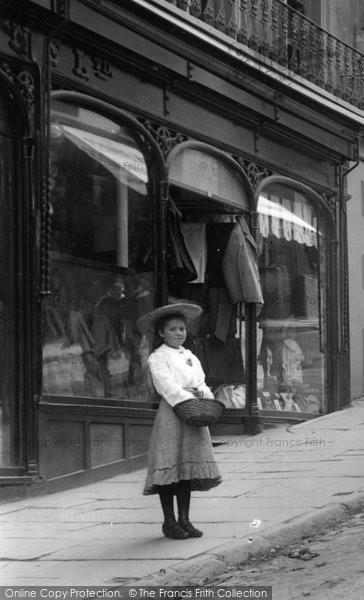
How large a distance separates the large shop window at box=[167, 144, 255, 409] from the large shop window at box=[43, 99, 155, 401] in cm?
131

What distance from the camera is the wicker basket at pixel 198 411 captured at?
7715 mm

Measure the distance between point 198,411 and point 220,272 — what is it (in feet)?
19.9

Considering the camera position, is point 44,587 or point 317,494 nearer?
point 44,587

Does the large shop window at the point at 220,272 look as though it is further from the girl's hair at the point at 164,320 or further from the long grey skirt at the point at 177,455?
the long grey skirt at the point at 177,455

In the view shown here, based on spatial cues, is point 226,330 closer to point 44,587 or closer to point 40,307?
point 40,307

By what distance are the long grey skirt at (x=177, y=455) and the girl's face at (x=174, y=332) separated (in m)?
0.43

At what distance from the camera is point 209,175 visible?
523 inches

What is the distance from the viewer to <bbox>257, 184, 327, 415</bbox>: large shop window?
14.4 meters

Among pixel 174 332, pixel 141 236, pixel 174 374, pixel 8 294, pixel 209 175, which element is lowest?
pixel 174 374

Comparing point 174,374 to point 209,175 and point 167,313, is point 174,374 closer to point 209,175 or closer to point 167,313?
point 167,313

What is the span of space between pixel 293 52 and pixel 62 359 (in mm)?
6224

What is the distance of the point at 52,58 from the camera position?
1064cm

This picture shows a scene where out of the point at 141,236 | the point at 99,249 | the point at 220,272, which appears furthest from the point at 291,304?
the point at 99,249

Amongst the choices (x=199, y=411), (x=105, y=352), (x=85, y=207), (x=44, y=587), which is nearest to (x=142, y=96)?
(x=85, y=207)
